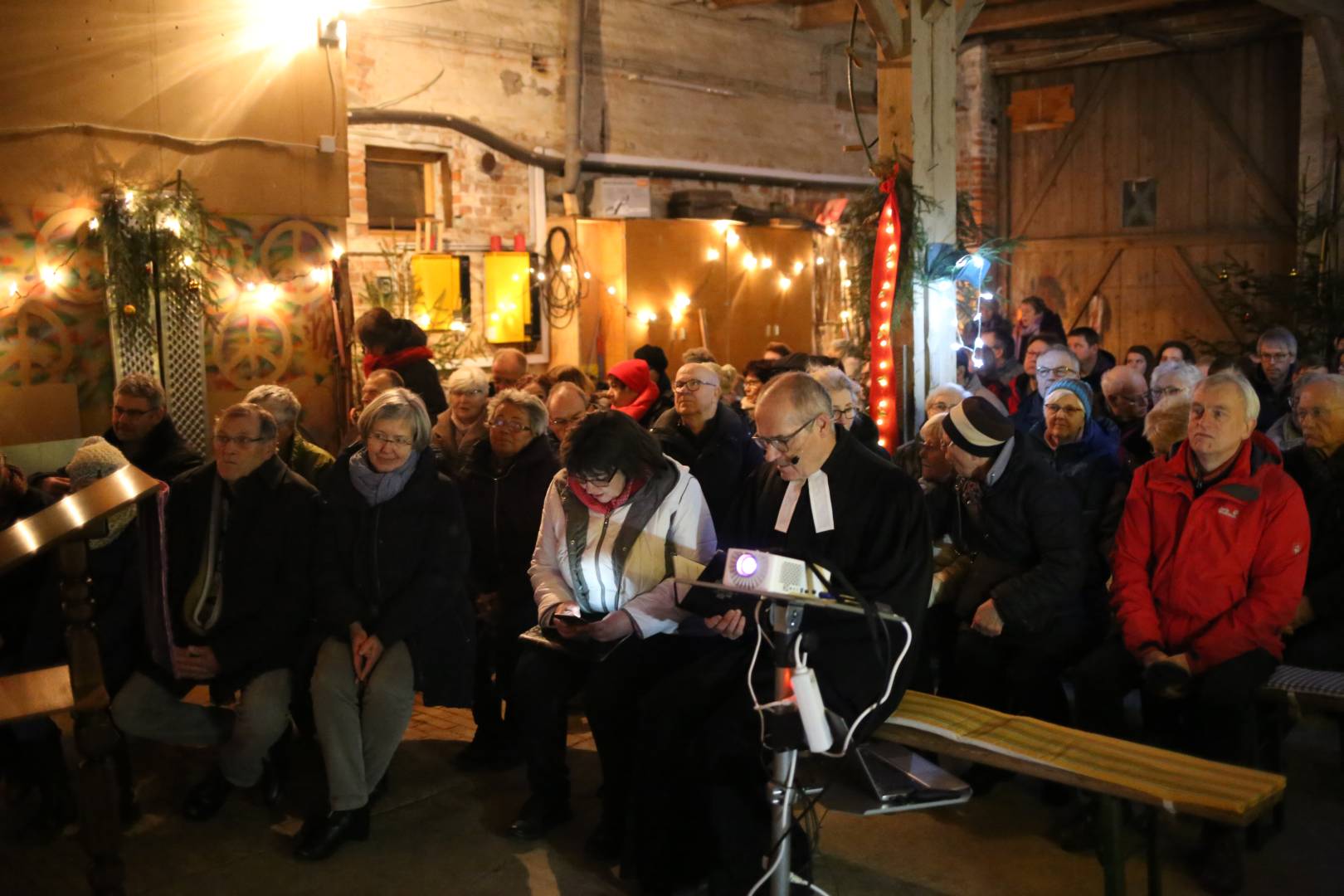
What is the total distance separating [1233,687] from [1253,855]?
566 mm

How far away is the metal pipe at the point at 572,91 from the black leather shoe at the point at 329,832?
8.71 m

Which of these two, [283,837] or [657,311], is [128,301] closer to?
[283,837]

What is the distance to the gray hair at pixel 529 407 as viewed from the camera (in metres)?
5.41

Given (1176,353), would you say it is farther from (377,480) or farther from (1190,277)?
(377,480)

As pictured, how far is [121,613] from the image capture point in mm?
4750

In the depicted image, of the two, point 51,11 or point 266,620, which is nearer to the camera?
point 266,620

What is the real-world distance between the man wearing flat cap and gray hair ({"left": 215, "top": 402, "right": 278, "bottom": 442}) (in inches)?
101

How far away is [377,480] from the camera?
15.4 feet

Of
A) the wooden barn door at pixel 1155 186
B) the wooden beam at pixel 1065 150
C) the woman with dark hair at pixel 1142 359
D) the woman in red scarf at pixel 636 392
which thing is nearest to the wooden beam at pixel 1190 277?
the wooden barn door at pixel 1155 186

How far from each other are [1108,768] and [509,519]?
270cm

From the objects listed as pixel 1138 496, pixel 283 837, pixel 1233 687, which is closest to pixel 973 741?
pixel 1233 687

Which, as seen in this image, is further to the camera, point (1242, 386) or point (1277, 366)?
point (1277, 366)

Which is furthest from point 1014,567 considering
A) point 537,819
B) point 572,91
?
point 572,91

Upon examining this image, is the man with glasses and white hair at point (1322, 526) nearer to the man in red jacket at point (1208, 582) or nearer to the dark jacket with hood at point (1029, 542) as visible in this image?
the man in red jacket at point (1208, 582)
